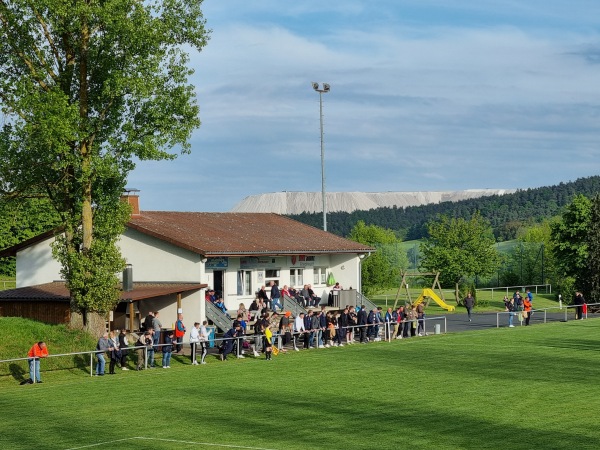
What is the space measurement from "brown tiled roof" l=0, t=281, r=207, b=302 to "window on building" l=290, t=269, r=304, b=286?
→ 865 centimetres

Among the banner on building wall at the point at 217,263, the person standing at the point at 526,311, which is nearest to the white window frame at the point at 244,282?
the banner on building wall at the point at 217,263

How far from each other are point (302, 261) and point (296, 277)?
34.5 inches

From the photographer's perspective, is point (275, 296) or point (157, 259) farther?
point (275, 296)

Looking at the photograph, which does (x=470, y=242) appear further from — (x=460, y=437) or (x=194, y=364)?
(x=460, y=437)

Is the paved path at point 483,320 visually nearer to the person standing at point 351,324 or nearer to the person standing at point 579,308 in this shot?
the person standing at point 579,308

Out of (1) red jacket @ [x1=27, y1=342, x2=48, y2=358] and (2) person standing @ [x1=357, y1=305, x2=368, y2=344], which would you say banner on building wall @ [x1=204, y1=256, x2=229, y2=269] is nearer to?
(2) person standing @ [x1=357, y1=305, x2=368, y2=344]

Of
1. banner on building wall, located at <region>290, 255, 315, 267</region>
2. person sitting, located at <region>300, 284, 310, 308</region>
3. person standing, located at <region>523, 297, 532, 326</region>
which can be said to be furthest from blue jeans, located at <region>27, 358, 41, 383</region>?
person standing, located at <region>523, 297, 532, 326</region>

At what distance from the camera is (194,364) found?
3572 centimetres

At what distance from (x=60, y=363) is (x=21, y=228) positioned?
59.8m

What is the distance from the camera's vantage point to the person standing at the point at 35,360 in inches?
1211

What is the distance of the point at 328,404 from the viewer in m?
24.8

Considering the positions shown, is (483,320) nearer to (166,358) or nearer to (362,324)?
(362,324)

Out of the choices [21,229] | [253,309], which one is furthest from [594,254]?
[21,229]

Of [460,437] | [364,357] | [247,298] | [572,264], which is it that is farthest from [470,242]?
[460,437]
